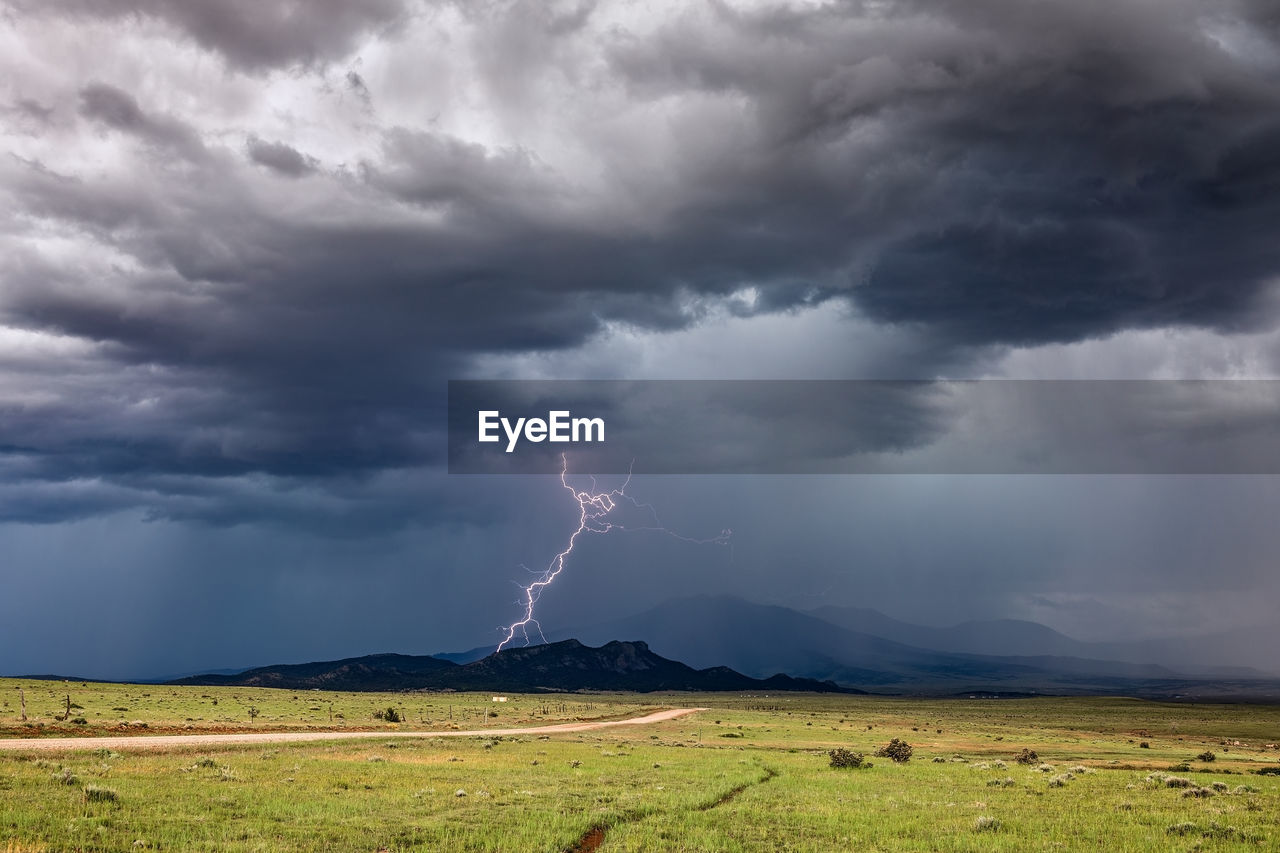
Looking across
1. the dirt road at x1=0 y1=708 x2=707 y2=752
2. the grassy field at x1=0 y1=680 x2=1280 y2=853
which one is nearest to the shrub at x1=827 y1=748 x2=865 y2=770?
the grassy field at x1=0 y1=680 x2=1280 y2=853

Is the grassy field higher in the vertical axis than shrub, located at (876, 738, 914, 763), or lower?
higher

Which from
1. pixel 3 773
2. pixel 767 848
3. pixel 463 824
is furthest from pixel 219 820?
pixel 767 848

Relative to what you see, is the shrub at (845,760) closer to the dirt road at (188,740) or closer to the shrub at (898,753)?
the shrub at (898,753)

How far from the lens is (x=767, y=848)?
2231cm

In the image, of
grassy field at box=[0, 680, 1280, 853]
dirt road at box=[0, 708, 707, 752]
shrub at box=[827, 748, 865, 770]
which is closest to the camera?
grassy field at box=[0, 680, 1280, 853]

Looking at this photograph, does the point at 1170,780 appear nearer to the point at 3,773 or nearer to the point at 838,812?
the point at 838,812

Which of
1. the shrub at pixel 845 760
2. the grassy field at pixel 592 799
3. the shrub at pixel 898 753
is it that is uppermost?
the grassy field at pixel 592 799

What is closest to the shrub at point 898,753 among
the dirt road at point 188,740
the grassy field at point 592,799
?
the grassy field at point 592,799

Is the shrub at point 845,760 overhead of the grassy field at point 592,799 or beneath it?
beneath

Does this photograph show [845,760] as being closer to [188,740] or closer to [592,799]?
[592,799]

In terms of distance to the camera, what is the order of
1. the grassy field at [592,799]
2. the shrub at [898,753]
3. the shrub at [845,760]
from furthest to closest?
the shrub at [898,753] < the shrub at [845,760] < the grassy field at [592,799]

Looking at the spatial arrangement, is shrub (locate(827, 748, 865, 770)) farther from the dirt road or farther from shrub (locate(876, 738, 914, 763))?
the dirt road

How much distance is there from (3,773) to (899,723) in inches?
3813

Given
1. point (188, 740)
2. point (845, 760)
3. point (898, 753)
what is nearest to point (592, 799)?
point (845, 760)
